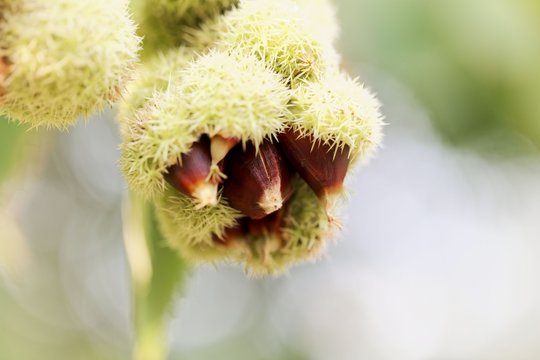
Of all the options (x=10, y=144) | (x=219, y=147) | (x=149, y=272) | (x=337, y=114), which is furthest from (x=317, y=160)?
(x=10, y=144)

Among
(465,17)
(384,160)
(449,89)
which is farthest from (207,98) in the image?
(384,160)

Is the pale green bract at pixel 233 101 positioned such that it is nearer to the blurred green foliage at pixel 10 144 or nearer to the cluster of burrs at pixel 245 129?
the cluster of burrs at pixel 245 129

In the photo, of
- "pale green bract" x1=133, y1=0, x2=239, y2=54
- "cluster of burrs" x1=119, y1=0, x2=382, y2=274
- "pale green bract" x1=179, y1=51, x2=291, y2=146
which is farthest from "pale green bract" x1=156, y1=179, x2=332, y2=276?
"pale green bract" x1=133, y1=0, x2=239, y2=54

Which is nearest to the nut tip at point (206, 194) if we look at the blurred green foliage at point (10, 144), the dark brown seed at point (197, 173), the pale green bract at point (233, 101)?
the dark brown seed at point (197, 173)

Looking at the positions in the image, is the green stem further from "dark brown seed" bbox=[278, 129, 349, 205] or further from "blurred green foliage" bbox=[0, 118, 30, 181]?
"dark brown seed" bbox=[278, 129, 349, 205]

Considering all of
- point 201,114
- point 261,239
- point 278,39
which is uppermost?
point 278,39

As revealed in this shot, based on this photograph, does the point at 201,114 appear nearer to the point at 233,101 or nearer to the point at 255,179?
the point at 233,101

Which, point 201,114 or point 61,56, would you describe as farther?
point 201,114
